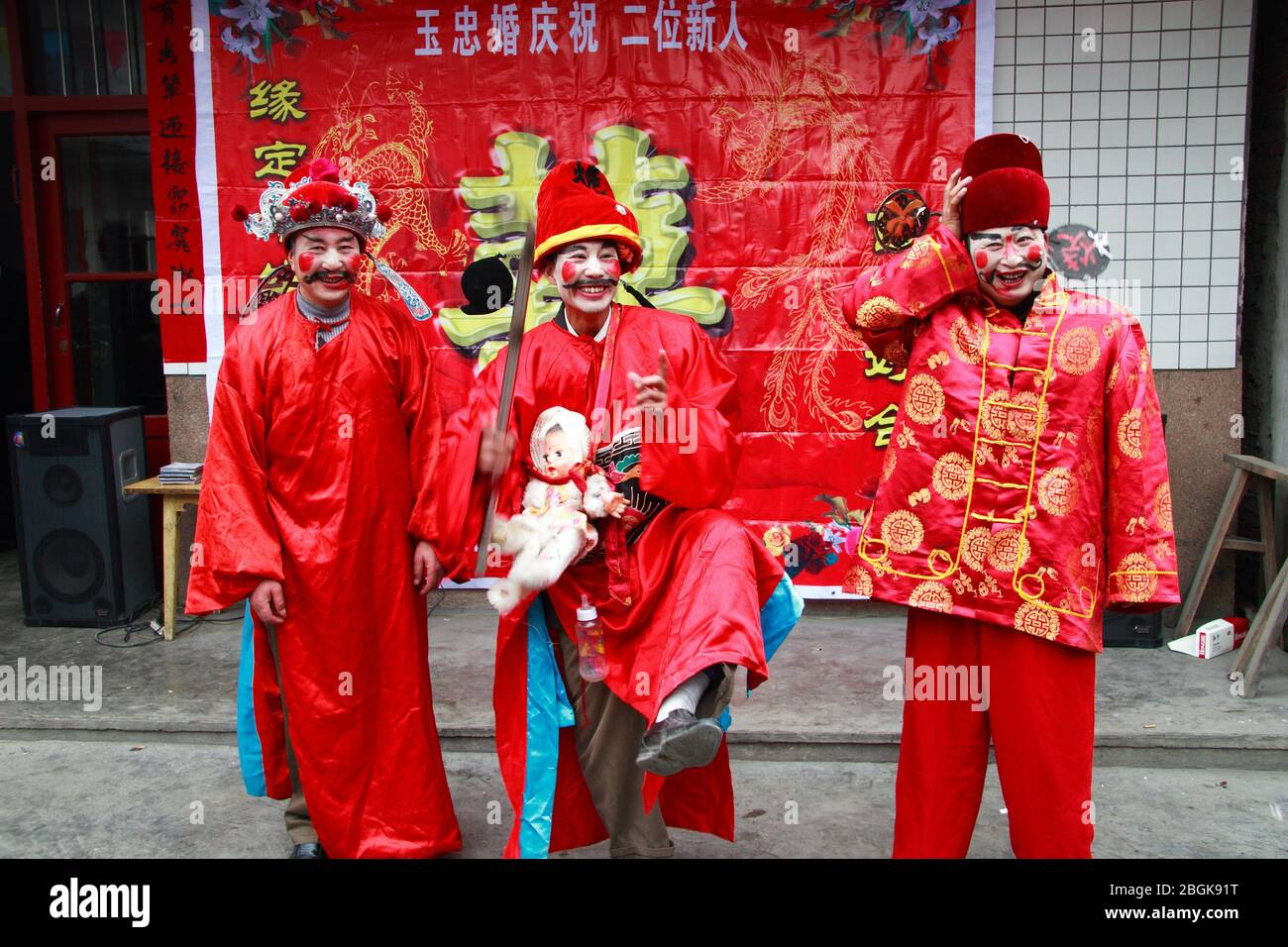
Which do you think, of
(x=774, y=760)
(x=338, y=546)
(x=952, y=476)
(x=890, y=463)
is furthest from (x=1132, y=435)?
(x=338, y=546)

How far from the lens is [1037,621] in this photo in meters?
2.62

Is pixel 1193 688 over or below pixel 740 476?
below

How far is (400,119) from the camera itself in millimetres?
5074

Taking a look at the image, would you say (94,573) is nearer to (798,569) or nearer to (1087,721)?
(798,569)

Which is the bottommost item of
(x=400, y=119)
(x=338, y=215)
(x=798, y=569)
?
(x=798, y=569)

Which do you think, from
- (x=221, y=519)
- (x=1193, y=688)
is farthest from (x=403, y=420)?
(x=1193, y=688)

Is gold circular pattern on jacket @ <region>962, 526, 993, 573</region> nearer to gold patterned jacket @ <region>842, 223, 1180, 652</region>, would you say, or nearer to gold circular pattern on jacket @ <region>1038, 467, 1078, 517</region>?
gold patterned jacket @ <region>842, 223, 1180, 652</region>

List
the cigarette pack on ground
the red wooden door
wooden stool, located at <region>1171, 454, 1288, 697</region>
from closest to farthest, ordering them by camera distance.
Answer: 1. wooden stool, located at <region>1171, 454, 1288, 697</region>
2. the cigarette pack on ground
3. the red wooden door

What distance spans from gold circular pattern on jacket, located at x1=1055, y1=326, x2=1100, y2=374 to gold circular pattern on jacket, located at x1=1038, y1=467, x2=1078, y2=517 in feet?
0.81

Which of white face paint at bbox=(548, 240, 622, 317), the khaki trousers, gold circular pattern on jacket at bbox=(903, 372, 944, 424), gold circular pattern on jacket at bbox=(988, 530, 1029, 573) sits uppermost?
white face paint at bbox=(548, 240, 622, 317)

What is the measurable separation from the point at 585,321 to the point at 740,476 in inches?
94.1

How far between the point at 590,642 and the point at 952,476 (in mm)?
1016

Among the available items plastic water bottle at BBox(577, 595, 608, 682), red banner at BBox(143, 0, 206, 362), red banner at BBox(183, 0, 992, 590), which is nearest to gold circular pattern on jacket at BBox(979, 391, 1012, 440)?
plastic water bottle at BBox(577, 595, 608, 682)

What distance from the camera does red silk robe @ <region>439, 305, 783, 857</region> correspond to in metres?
2.64
